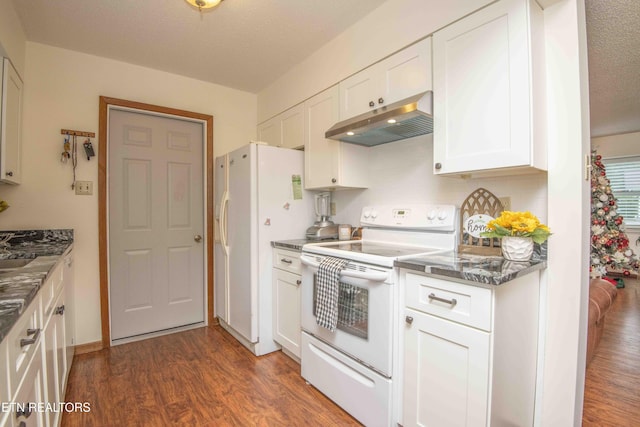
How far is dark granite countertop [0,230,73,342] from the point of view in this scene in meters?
0.79

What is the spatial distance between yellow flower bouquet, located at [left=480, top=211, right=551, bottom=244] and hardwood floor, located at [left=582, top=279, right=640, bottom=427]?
3.78ft

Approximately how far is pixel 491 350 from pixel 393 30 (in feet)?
5.98

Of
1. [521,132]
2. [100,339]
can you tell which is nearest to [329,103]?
[521,132]

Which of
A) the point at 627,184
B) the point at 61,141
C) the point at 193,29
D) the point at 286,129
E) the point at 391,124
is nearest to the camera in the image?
the point at 391,124

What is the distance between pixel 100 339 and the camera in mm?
2623

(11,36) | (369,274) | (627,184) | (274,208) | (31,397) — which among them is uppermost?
(11,36)

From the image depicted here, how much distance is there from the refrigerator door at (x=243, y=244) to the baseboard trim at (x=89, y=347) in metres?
1.06

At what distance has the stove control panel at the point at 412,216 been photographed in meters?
1.86

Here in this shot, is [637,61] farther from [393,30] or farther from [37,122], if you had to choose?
[37,122]

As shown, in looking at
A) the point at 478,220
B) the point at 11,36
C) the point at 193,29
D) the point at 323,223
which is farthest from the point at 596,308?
the point at 11,36

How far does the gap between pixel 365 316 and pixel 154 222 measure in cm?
223

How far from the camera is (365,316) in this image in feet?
5.32

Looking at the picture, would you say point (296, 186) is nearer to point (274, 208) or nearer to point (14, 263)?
point (274, 208)

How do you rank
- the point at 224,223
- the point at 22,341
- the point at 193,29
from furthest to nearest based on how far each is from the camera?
the point at 224,223 < the point at 193,29 < the point at 22,341
